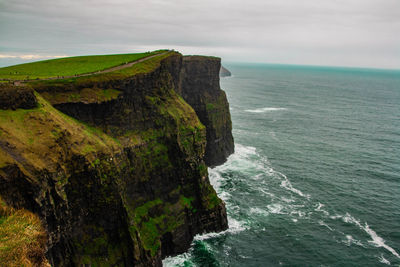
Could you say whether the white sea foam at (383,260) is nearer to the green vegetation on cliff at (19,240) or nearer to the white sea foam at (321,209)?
the white sea foam at (321,209)

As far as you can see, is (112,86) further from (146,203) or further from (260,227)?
(260,227)

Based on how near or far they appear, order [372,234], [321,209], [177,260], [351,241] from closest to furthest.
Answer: [177,260] < [351,241] < [372,234] < [321,209]

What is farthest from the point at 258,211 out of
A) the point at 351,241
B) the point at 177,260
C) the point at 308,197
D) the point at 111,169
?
the point at 111,169

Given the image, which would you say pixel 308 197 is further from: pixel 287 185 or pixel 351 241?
pixel 351 241

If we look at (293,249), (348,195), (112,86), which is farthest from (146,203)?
(348,195)

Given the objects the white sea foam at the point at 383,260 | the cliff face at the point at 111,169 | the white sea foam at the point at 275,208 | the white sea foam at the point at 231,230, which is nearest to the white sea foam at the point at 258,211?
the white sea foam at the point at 275,208
